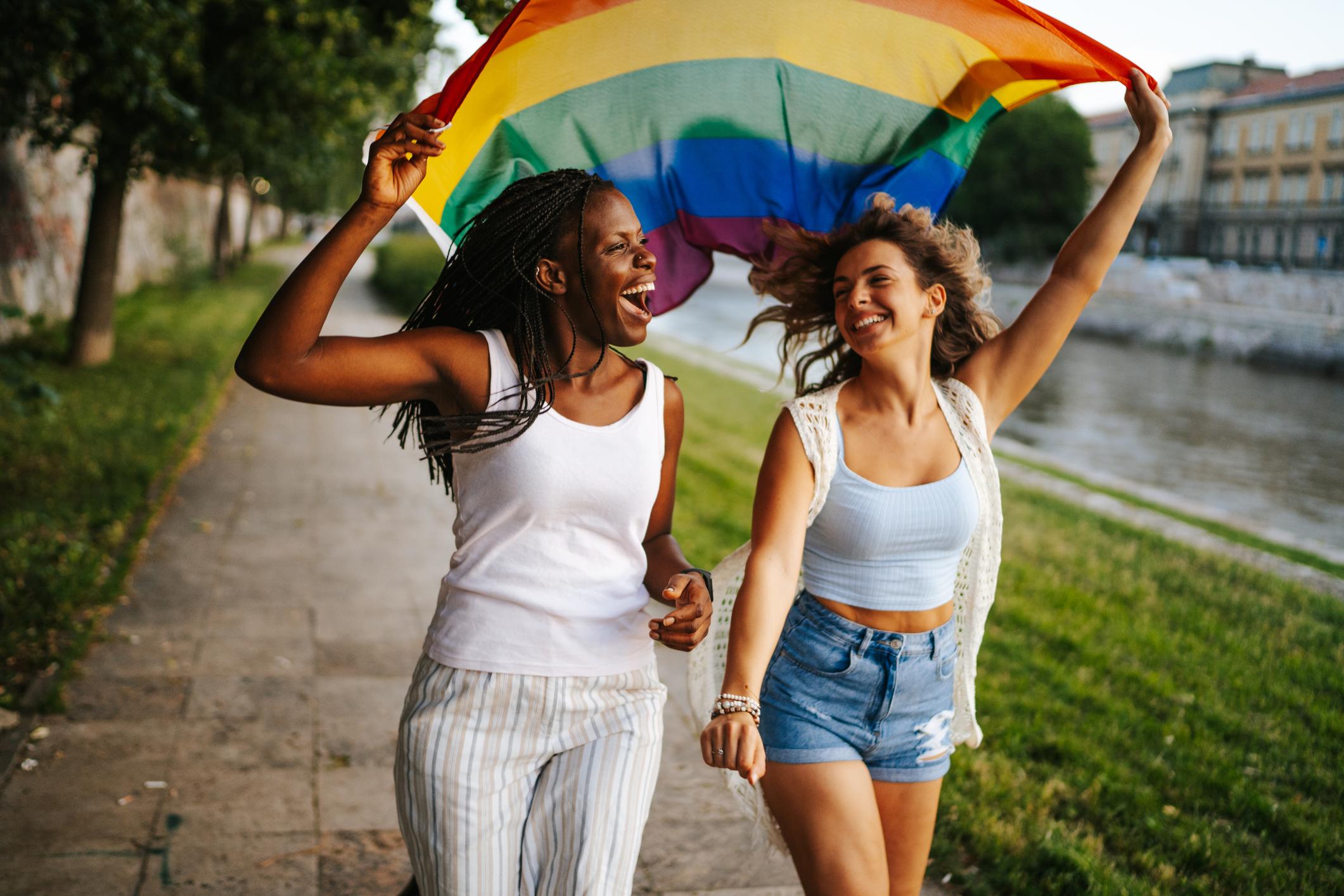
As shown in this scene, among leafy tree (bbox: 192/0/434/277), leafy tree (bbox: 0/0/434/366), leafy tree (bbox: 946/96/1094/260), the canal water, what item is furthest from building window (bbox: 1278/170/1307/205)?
leafy tree (bbox: 192/0/434/277)

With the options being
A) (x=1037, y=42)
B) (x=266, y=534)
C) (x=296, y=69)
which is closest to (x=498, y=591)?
(x=1037, y=42)

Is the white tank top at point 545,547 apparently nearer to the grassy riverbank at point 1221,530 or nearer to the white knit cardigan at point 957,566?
the white knit cardigan at point 957,566

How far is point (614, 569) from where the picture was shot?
2.26 metres

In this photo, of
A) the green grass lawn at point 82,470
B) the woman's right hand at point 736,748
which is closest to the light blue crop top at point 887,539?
the woman's right hand at point 736,748

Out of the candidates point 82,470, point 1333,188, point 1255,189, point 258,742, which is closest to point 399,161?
point 258,742

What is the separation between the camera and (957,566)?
2.80 m

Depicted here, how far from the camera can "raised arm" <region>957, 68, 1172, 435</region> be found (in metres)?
2.75

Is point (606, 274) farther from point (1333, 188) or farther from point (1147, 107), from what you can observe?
point (1333, 188)

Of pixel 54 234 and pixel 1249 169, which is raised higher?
pixel 1249 169

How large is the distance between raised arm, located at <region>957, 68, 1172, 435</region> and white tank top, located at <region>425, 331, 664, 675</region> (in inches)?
42.9

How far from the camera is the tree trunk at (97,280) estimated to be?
13258 millimetres

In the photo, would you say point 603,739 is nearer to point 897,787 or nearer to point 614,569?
point 614,569

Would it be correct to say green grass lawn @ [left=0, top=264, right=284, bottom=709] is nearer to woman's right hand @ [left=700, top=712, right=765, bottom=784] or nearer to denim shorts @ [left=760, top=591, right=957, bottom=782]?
denim shorts @ [left=760, top=591, right=957, bottom=782]

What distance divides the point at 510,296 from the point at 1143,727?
3.89 metres
